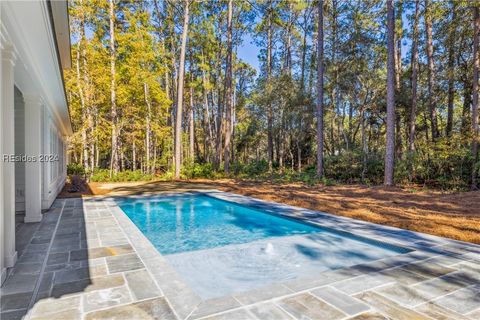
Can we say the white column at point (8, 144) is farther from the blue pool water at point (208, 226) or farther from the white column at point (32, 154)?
the white column at point (32, 154)

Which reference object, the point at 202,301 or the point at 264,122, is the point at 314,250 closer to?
the point at 202,301

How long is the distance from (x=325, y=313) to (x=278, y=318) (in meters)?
0.37

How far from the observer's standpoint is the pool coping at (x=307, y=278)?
2363 mm

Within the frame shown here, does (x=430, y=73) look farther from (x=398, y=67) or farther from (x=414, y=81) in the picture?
(x=398, y=67)

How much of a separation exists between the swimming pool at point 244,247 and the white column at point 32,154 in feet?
6.65

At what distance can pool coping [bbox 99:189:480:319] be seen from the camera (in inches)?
93.0

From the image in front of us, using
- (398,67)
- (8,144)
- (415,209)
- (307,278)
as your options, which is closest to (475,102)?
(415,209)

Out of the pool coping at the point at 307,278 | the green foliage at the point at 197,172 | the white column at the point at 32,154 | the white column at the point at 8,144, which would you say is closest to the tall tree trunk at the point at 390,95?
the pool coping at the point at 307,278

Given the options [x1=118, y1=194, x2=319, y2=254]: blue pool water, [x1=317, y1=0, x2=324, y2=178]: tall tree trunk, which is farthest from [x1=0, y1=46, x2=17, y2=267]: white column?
[x1=317, y1=0, x2=324, y2=178]: tall tree trunk

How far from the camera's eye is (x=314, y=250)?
421 centimetres

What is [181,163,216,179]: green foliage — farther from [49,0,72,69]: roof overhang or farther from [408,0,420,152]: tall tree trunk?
[49,0,72,69]: roof overhang

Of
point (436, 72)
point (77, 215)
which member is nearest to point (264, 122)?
point (436, 72)

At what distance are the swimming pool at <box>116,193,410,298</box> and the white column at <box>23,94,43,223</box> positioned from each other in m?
2.03

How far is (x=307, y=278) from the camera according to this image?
289 centimetres
